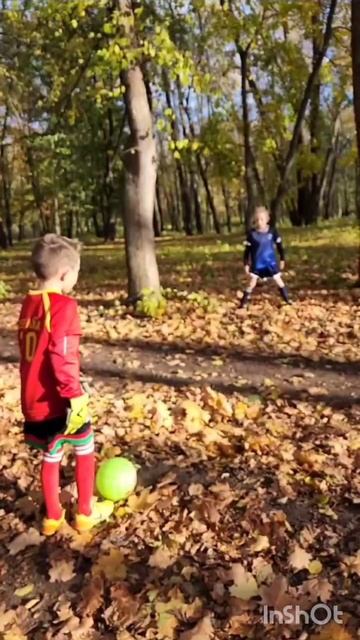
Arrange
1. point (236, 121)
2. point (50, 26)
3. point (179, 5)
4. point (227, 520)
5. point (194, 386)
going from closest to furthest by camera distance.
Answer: point (227, 520), point (194, 386), point (50, 26), point (179, 5), point (236, 121)

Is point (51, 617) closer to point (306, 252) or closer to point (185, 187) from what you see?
point (306, 252)

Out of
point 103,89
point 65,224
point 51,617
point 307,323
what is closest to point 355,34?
point 103,89

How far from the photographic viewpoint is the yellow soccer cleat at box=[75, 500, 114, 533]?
362 centimetres

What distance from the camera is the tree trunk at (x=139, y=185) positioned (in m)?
8.62

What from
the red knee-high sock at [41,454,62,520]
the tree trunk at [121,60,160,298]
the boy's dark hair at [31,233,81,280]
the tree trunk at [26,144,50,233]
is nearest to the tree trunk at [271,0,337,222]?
the tree trunk at [121,60,160,298]

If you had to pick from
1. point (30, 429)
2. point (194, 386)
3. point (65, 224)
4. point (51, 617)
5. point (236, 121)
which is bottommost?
point (51, 617)

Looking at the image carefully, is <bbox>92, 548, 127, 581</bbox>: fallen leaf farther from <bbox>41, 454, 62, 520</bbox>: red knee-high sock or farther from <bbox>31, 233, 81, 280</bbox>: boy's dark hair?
<bbox>31, 233, 81, 280</bbox>: boy's dark hair

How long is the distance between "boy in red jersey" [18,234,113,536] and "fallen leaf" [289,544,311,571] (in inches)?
51.7

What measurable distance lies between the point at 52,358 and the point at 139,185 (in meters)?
6.09

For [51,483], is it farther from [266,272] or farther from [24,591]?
[266,272]

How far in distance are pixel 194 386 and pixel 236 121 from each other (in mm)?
24993

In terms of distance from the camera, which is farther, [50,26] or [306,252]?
[306,252]

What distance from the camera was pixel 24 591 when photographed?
10.6ft

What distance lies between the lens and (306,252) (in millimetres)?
14859
